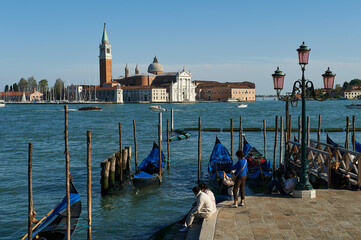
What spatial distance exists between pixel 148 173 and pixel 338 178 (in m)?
5.65

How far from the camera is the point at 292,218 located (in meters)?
5.80

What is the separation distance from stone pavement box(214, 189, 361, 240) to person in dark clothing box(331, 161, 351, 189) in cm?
57

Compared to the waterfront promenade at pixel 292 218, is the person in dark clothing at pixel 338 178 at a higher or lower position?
higher

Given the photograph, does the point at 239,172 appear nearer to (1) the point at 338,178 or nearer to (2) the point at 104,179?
(1) the point at 338,178

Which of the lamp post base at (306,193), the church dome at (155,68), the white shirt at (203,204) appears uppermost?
the church dome at (155,68)

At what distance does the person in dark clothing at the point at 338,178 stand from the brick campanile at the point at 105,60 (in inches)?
3773

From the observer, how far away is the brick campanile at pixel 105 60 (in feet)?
331

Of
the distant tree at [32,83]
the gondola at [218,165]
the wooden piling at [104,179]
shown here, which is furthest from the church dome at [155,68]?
the wooden piling at [104,179]

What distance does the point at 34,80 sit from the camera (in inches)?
4626

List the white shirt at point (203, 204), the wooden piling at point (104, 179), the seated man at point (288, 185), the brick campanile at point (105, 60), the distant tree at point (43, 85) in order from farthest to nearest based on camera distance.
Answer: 1. the distant tree at point (43, 85)
2. the brick campanile at point (105, 60)
3. the wooden piling at point (104, 179)
4. the seated man at point (288, 185)
5. the white shirt at point (203, 204)

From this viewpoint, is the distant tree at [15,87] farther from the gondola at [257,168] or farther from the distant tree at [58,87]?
the gondola at [257,168]

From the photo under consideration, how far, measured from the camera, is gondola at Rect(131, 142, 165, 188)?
11.1 meters

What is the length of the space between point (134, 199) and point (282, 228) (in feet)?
17.6

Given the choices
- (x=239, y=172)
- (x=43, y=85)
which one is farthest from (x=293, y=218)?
(x=43, y=85)
